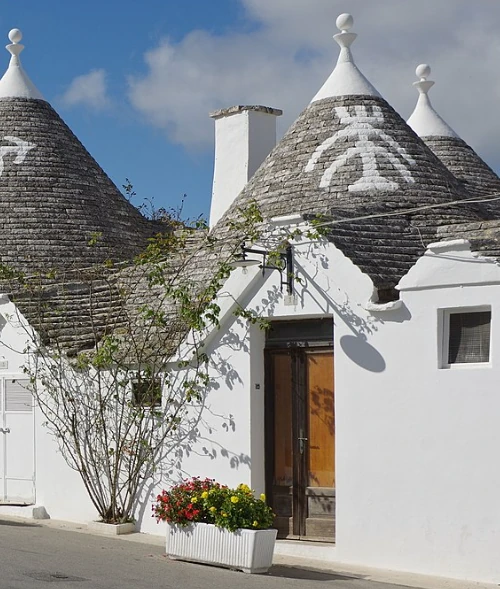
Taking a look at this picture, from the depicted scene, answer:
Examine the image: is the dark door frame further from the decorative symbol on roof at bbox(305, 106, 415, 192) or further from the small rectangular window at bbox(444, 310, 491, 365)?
the decorative symbol on roof at bbox(305, 106, 415, 192)

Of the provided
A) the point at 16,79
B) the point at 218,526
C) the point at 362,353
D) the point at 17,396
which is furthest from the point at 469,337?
the point at 16,79

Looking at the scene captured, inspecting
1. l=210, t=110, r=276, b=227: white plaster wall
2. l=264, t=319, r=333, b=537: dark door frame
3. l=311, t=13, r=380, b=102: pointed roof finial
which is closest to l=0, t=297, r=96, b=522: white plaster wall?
l=264, t=319, r=333, b=537: dark door frame

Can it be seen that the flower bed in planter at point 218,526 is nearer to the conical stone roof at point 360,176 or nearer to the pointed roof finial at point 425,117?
the conical stone roof at point 360,176

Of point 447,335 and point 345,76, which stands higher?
point 345,76

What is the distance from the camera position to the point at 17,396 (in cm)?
1794

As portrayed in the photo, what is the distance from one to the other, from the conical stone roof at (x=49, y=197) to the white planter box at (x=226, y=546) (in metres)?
8.04

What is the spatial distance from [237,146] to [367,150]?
593 cm

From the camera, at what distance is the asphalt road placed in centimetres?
1138

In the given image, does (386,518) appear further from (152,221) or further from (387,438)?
(152,221)

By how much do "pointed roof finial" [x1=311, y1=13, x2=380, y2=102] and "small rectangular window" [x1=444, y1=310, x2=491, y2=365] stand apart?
6662 millimetres

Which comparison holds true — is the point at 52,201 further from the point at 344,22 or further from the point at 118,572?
Result: the point at 118,572

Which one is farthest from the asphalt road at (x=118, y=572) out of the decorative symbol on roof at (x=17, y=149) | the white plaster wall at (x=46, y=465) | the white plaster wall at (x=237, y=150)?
the white plaster wall at (x=237, y=150)

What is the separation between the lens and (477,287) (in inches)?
489

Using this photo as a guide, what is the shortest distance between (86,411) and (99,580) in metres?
5.38
